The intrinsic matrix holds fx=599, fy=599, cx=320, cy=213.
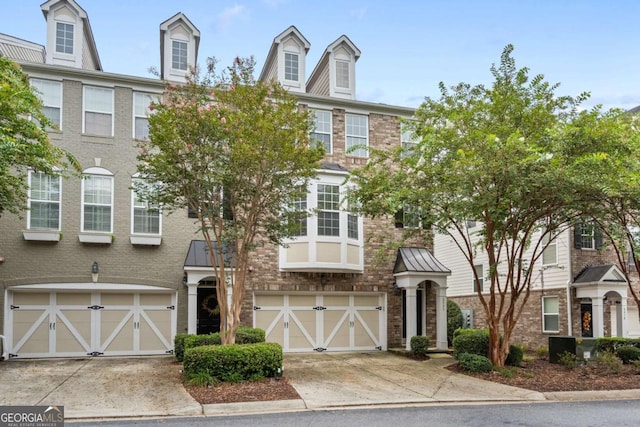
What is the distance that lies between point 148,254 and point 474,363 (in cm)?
971

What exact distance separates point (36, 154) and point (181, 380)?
225 inches

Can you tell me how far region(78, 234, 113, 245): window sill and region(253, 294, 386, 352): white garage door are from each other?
15.5 ft

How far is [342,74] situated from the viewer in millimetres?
20562

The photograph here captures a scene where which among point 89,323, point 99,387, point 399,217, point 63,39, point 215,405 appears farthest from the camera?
point 399,217

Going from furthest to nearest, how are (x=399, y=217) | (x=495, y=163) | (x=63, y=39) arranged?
(x=399, y=217) → (x=63, y=39) → (x=495, y=163)

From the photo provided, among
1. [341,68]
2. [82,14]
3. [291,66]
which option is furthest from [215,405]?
[341,68]

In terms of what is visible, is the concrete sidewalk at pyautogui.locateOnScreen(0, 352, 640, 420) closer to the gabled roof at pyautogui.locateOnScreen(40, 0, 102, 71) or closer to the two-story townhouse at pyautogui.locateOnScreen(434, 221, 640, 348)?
the two-story townhouse at pyautogui.locateOnScreen(434, 221, 640, 348)

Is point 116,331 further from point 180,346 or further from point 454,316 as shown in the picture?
point 454,316

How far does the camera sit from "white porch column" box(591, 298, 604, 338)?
20078 mm

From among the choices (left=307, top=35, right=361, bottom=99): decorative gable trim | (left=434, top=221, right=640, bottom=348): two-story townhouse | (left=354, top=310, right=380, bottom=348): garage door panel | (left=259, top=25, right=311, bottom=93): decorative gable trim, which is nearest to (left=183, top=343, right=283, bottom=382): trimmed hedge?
(left=354, top=310, right=380, bottom=348): garage door panel

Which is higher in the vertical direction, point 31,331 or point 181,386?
point 31,331

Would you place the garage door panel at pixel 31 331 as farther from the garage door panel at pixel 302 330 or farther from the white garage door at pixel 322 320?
the garage door panel at pixel 302 330

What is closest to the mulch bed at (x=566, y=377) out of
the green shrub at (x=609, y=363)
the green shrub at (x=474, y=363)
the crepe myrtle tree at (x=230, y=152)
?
the green shrub at (x=609, y=363)

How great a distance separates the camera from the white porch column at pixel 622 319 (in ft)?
67.8
